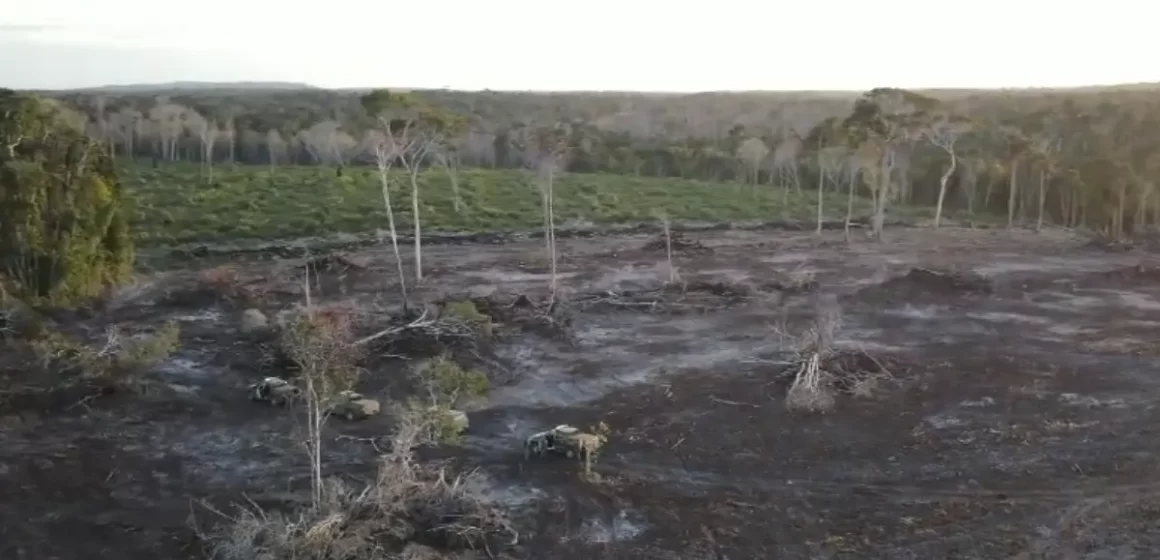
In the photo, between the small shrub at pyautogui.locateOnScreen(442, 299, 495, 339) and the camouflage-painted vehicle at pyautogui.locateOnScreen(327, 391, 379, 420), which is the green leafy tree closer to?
the small shrub at pyautogui.locateOnScreen(442, 299, 495, 339)

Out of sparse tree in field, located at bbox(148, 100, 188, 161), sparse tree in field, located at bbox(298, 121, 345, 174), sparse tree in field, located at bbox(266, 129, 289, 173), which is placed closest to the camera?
sparse tree in field, located at bbox(298, 121, 345, 174)

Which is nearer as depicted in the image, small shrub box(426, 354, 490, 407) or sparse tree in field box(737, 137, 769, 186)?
small shrub box(426, 354, 490, 407)

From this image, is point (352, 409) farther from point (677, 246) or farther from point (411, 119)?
point (677, 246)

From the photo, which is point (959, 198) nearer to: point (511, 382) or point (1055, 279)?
point (1055, 279)

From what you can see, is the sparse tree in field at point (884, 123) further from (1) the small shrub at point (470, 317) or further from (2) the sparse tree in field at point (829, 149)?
(1) the small shrub at point (470, 317)

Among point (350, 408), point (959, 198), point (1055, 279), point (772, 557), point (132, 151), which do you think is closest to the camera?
point (772, 557)

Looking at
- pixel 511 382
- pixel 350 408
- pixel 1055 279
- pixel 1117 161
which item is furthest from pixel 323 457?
pixel 1117 161

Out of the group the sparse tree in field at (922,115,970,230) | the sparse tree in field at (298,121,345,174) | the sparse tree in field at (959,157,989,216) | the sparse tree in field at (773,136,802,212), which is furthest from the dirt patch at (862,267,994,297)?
the sparse tree in field at (298,121,345,174)
